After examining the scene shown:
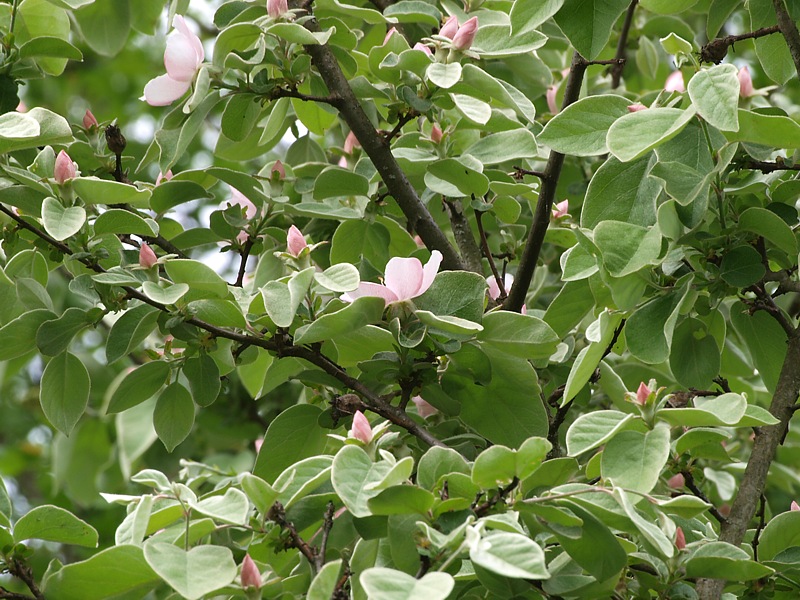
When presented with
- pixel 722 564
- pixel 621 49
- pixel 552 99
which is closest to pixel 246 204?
pixel 552 99

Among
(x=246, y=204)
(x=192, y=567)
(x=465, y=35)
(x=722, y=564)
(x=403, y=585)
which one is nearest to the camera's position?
(x=403, y=585)

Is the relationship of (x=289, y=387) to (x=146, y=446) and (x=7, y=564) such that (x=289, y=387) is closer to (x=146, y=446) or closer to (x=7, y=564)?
(x=146, y=446)

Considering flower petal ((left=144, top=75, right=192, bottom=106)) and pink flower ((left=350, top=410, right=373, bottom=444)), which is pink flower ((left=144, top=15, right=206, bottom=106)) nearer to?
flower petal ((left=144, top=75, right=192, bottom=106))

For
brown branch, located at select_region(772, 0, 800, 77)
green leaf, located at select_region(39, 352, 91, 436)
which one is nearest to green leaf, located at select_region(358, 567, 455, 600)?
green leaf, located at select_region(39, 352, 91, 436)

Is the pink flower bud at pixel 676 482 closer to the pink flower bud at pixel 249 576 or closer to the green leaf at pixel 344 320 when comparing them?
the green leaf at pixel 344 320

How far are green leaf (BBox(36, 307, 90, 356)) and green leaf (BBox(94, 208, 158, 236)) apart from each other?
0.11m

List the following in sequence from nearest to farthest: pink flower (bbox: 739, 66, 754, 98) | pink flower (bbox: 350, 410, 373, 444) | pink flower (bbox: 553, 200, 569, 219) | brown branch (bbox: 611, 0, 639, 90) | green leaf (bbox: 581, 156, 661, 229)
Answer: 1. pink flower (bbox: 350, 410, 373, 444)
2. green leaf (bbox: 581, 156, 661, 229)
3. pink flower (bbox: 739, 66, 754, 98)
4. pink flower (bbox: 553, 200, 569, 219)
5. brown branch (bbox: 611, 0, 639, 90)

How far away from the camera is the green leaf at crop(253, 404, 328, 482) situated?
4.49ft

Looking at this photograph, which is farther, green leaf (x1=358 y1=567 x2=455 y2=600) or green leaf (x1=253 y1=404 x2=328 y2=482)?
green leaf (x1=253 y1=404 x2=328 y2=482)

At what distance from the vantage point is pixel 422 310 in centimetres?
120

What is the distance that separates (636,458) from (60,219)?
74 cm

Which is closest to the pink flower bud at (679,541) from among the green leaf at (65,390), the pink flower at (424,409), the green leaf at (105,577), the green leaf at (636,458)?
the green leaf at (636,458)

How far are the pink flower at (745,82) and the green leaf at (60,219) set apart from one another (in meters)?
0.99

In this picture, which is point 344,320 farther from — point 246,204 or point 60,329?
point 246,204
